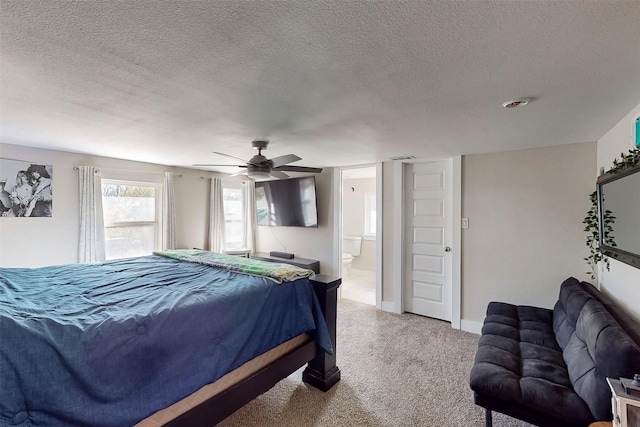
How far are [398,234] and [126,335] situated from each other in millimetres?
3360

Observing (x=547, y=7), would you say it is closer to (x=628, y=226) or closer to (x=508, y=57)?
(x=508, y=57)

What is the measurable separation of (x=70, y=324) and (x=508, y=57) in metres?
2.39

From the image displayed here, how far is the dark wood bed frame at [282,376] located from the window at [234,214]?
3.37m

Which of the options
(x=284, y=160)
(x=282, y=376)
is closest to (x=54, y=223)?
(x=284, y=160)

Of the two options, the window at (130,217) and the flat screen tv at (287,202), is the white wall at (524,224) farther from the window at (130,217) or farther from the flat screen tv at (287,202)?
the window at (130,217)

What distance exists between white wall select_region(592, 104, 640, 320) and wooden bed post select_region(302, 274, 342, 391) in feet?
6.55

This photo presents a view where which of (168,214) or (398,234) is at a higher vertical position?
(168,214)

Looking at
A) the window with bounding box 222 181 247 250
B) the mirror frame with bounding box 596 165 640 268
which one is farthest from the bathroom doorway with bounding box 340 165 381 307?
the mirror frame with bounding box 596 165 640 268

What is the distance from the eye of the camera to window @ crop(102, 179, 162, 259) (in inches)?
154

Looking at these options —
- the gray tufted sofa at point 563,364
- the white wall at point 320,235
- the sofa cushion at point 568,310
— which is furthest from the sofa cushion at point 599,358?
the white wall at point 320,235

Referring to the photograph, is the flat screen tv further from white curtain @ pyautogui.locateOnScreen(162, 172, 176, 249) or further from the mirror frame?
the mirror frame

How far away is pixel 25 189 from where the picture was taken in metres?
3.17

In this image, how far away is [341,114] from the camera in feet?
7.02

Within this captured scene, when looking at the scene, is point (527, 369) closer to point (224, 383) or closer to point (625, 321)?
point (625, 321)
